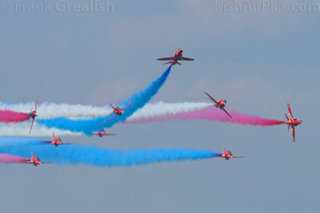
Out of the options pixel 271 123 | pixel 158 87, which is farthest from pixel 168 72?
pixel 271 123

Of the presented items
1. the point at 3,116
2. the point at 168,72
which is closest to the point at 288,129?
the point at 168,72

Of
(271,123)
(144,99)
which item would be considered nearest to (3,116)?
(144,99)

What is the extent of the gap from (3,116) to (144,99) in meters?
22.6

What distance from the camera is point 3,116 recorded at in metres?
199

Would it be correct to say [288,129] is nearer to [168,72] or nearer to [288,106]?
[288,106]

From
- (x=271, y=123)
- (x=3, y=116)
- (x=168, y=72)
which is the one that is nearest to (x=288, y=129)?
(x=271, y=123)

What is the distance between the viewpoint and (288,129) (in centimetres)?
19750

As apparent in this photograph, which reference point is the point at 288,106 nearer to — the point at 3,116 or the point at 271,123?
the point at 271,123

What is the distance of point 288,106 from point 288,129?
12.4 feet

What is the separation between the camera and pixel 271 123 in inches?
7835

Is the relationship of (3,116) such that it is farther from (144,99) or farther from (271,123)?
(271,123)

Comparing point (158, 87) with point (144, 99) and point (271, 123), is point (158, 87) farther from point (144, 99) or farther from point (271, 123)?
point (271, 123)

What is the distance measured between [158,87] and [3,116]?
25.1 meters

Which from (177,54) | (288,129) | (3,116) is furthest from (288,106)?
(3,116)
